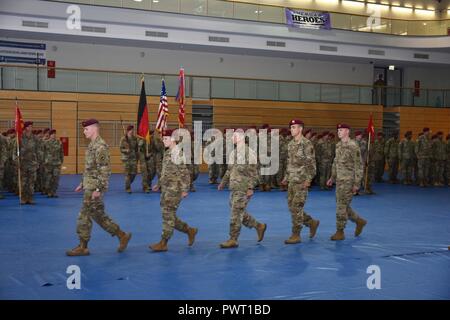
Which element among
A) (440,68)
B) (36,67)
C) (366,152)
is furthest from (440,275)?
(440,68)

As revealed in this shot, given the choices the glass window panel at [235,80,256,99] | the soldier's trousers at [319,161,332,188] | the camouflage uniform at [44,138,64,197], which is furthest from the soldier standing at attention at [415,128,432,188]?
the camouflage uniform at [44,138,64,197]

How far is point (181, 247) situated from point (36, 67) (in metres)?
16.1

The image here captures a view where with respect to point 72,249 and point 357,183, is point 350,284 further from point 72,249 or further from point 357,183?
point 72,249

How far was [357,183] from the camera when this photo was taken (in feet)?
31.5

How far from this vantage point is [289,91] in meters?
27.2

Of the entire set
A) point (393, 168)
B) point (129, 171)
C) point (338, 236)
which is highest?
point (129, 171)

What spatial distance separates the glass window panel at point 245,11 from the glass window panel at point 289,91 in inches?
134

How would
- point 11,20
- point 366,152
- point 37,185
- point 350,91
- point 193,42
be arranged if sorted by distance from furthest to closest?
point 350,91, point 193,42, point 11,20, point 366,152, point 37,185

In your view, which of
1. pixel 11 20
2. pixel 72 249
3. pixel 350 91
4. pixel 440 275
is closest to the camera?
pixel 440 275

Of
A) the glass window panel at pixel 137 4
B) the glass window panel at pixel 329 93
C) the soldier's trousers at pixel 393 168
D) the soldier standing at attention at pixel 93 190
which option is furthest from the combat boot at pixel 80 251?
the glass window panel at pixel 329 93

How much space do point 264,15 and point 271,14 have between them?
392 millimetres

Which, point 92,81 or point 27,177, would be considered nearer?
point 27,177

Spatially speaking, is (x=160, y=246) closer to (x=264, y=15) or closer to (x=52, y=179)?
(x=52, y=179)

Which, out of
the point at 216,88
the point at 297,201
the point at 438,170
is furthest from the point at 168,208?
the point at 216,88
